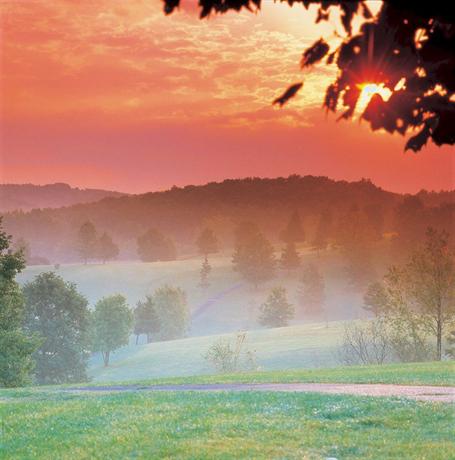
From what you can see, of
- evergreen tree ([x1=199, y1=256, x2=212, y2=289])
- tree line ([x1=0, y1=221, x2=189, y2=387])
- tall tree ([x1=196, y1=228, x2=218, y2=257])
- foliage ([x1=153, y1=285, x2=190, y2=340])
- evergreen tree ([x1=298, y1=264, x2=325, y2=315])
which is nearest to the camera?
tree line ([x1=0, y1=221, x2=189, y2=387])

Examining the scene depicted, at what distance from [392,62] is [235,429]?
13.4 metres

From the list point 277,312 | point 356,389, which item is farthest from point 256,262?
point 356,389

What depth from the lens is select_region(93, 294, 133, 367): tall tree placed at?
327ft

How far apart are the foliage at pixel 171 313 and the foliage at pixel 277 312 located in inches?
650

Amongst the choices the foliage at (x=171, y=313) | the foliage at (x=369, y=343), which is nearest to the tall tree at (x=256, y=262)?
the foliage at (x=171, y=313)

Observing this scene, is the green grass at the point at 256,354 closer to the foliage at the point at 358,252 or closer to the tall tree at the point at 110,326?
the tall tree at the point at 110,326

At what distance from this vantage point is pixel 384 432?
54.6 feet

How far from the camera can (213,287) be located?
16412cm

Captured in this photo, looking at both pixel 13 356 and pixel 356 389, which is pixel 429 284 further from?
pixel 13 356

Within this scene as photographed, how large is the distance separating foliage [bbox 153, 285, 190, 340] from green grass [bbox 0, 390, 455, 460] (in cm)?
11032

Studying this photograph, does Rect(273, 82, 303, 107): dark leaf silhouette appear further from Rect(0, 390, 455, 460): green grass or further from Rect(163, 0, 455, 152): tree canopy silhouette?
Rect(0, 390, 455, 460): green grass

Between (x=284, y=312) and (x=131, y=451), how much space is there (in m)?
115

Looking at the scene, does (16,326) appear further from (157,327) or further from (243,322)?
(243,322)

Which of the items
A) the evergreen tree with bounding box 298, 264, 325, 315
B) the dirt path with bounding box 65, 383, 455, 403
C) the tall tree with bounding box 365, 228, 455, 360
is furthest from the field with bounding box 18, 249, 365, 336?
the dirt path with bounding box 65, 383, 455, 403
